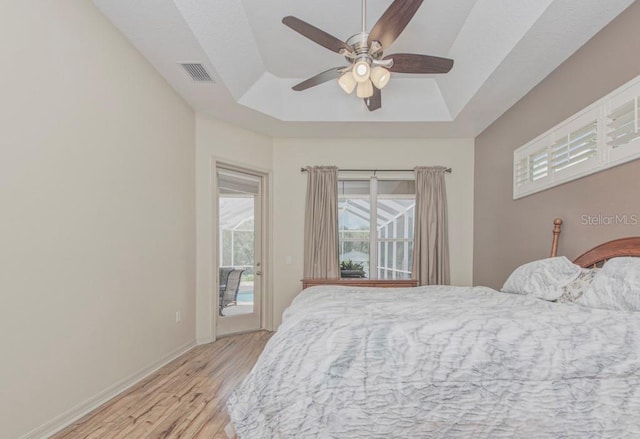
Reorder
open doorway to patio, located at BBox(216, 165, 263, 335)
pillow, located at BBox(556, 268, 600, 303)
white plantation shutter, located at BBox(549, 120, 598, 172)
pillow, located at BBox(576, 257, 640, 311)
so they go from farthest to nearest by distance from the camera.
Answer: open doorway to patio, located at BBox(216, 165, 263, 335), white plantation shutter, located at BBox(549, 120, 598, 172), pillow, located at BBox(556, 268, 600, 303), pillow, located at BBox(576, 257, 640, 311)

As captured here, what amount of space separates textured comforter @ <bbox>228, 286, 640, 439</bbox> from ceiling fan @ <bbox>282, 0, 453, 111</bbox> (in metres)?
1.69

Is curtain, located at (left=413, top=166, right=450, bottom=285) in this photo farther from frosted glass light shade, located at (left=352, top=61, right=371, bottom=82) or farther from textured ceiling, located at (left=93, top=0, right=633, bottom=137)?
frosted glass light shade, located at (left=352, top=61, right=371, bottom=82)

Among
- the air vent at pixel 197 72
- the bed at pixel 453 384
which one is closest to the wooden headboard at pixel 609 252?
the bed at pixel 453 384

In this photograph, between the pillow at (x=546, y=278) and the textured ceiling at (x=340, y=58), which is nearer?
the pillow at (x=546, y=278)

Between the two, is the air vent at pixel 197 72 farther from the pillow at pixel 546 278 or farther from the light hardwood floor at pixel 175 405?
the pillow at pixel 546 278

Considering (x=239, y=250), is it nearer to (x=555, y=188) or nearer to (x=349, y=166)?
(x=349, y=166)

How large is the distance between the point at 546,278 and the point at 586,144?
1.05 m

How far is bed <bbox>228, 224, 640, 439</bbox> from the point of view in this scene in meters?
1.41

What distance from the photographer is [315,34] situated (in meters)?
2.29

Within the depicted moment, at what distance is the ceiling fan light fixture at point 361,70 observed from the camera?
2225 millimetres

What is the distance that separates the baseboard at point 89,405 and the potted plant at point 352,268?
2.43 meters

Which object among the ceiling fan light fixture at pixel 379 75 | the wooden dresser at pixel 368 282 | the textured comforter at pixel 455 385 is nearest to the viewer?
the textured comforter at pixel 455 385

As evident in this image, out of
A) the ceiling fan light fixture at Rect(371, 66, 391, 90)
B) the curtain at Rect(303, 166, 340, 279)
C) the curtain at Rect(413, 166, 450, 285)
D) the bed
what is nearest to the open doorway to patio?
the curtain at Rect(303, 166, 340, 279)

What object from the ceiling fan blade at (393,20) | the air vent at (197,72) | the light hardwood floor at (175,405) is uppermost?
the air vent at (197,72)
